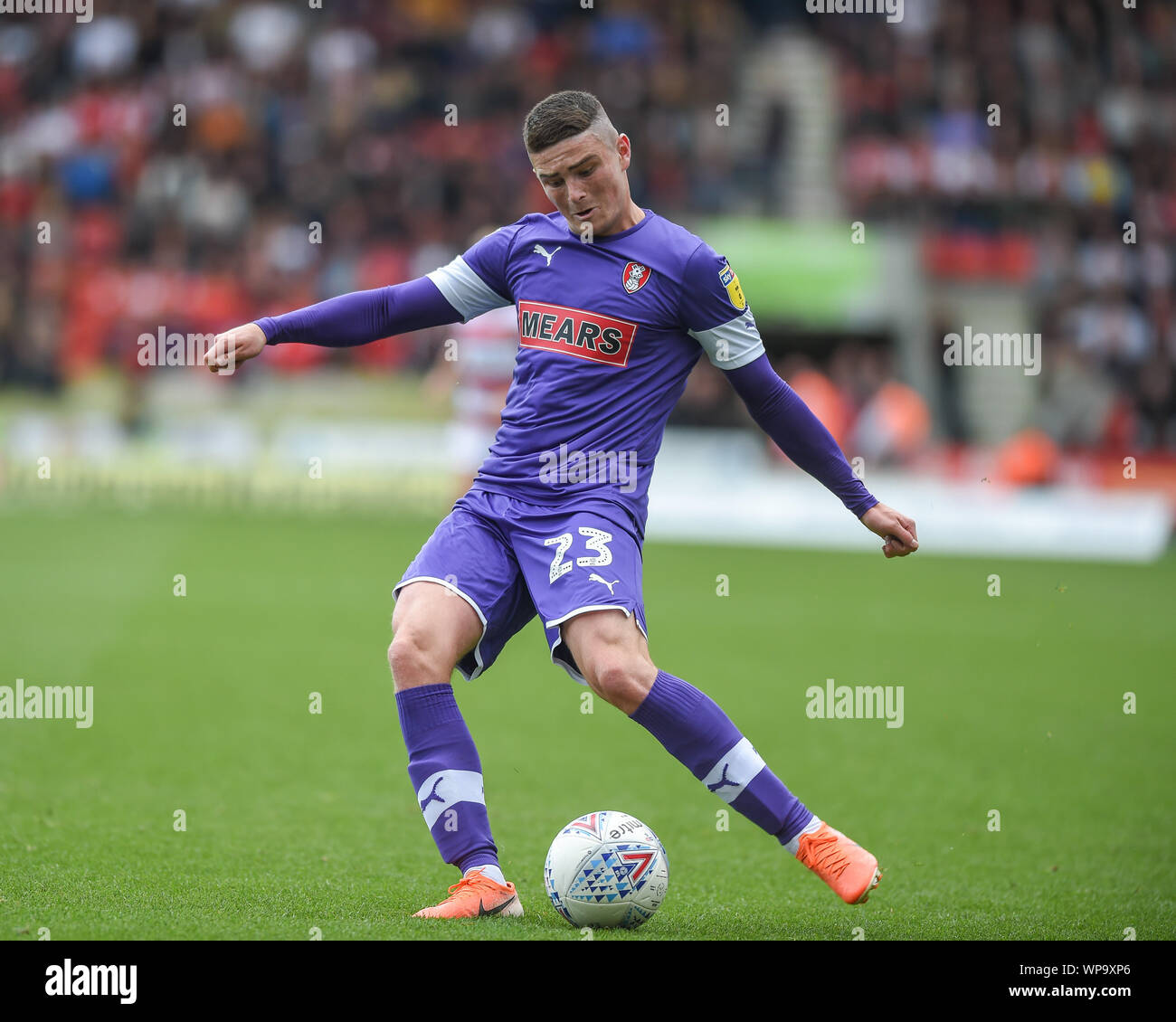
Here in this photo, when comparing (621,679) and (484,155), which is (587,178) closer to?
(621,679)

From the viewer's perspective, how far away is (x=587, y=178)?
443 centimetres

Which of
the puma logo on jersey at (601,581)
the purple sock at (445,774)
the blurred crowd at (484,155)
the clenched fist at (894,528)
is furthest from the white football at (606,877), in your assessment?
the blurred crowd at (484,155)

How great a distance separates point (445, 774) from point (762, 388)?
1492mm

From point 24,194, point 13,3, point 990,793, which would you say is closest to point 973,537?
point 990,793

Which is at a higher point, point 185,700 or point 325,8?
point 325,8

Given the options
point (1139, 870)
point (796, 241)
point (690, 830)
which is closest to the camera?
point (1139, 870)

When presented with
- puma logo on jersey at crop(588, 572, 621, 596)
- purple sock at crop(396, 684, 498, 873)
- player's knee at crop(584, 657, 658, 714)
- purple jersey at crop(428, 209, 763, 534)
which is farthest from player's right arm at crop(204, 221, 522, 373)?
player's knee at crop(584, 657, 658, 714)

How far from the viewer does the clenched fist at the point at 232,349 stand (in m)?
4.37

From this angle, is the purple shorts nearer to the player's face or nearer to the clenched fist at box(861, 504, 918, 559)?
the clenched fist at box(861, 504, 918, 559)

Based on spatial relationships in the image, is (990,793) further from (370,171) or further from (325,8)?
(325,8)

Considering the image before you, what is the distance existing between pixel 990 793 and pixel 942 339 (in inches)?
604

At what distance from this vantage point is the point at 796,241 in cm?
2031

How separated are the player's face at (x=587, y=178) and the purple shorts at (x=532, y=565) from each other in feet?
2.80

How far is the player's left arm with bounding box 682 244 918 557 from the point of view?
4508mm
